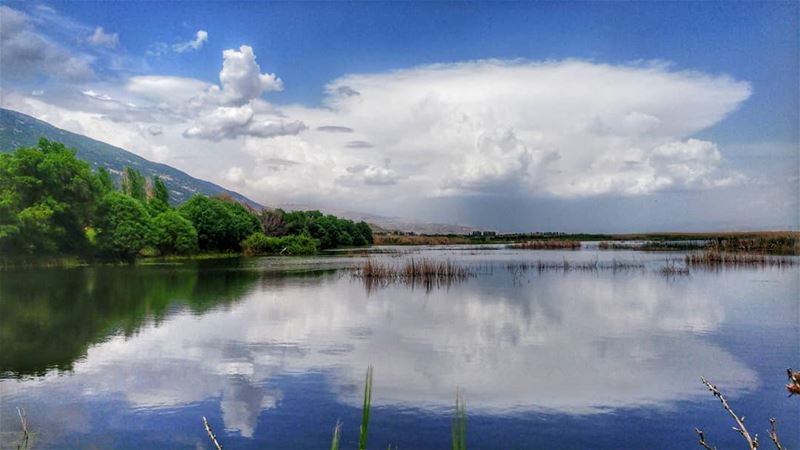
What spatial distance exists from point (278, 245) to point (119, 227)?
18.2m

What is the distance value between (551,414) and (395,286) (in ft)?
49.2

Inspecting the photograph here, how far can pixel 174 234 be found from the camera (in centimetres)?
3875

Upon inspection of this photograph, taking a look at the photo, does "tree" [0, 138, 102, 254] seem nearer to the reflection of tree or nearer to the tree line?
the tree line

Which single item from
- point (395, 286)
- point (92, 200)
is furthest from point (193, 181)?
point (395, 286)

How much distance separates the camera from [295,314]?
15266mm

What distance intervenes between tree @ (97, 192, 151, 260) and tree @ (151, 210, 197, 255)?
9.93 ft

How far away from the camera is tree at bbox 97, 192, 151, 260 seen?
32094 millimetres

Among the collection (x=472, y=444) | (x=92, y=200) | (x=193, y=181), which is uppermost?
(x=193, y=181)

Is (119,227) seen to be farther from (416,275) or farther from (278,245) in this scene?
(278,245)

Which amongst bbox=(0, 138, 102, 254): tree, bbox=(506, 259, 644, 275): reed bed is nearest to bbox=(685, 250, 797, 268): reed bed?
bbox=(506, 259, 644, 275): reed bed

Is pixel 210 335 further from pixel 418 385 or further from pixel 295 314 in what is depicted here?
pixel 418 385

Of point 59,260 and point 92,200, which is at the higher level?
point 92,200

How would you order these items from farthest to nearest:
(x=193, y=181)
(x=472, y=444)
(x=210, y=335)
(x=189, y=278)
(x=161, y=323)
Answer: (x=193, y=181), (x=189, y=278), (x=161, y=323), (x=210, y=335), (x=472, y=444)

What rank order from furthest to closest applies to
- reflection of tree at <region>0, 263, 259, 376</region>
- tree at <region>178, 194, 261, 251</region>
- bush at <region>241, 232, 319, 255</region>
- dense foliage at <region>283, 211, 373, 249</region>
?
1. dense foliage at <region>283, 211, 373, 249</region>
2. bush at <region>241, 232, 319, 255</region>
3. tree at <region>178, 194, 261, 251</region>
4. reflection of tree at <region>0, 263, 259, 376</region>
